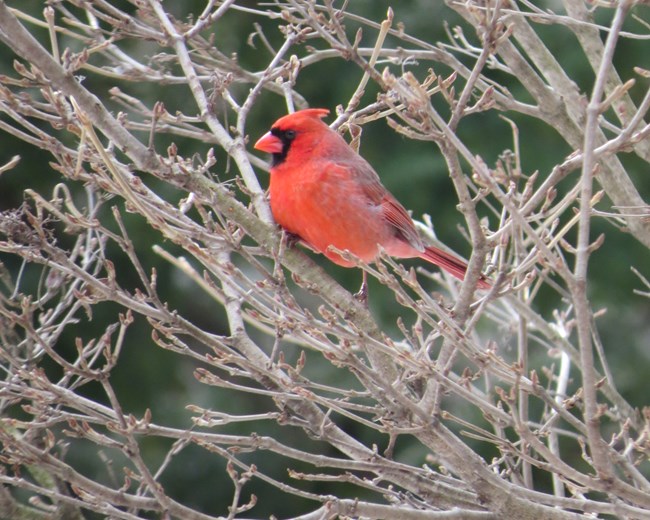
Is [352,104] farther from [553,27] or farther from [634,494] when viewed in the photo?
[553,27]

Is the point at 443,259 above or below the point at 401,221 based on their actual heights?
below

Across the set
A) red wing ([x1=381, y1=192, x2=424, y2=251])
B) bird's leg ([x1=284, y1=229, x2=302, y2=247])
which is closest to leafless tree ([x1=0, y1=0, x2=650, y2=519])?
bird's leg ([x1=284, y1=229, x2=302, y2=247])

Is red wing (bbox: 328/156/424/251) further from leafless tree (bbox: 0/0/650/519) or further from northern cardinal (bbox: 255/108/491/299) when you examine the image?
leafless tree (bbox: 0/0/650/519)

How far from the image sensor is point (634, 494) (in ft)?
6.50

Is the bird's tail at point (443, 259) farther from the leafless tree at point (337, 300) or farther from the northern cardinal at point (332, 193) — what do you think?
the leafless tree at point (337, 300)

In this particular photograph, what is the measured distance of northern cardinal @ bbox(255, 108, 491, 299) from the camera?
3.13 m

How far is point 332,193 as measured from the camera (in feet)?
10.6

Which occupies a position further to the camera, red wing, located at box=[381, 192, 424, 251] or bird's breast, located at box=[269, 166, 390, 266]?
red wing, located at box=[381, 192, 424, 251]

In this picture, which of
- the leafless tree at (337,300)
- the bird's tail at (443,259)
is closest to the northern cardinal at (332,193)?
the bird's tail at (443,259)

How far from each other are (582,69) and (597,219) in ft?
3.05

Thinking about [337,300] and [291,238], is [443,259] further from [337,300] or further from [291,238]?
[337,300]

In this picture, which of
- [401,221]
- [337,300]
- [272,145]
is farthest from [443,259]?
[337,300]

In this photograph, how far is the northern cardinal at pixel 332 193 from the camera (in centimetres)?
→ 313

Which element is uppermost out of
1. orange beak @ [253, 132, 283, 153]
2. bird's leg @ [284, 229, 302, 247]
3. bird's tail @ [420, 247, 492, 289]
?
orange beak @ [253, 132, 283, 153]
